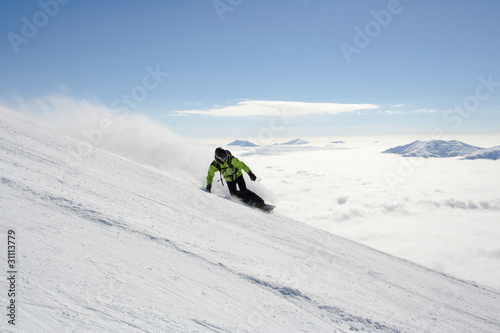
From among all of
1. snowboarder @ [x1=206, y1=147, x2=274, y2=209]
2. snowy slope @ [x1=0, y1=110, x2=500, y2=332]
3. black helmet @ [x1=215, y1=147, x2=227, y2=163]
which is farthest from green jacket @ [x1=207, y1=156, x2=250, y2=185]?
snowy slope @ [x1=0, y1=110, x2=500, y2=332]

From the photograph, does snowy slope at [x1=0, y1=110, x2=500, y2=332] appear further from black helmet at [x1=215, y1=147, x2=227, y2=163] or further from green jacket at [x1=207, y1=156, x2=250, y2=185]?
black helmet at [x1=215, y1=147, x2=227, y2=163]

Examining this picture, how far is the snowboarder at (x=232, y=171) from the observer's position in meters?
9.09

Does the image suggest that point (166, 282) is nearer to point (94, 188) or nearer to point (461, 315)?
point (94, 188)

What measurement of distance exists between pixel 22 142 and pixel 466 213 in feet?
728

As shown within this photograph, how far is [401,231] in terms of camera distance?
133125 mm


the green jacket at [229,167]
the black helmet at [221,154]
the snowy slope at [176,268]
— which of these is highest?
the black helmet at [221,154]

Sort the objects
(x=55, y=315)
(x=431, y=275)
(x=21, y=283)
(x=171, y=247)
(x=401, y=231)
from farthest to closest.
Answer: (x=401, y=231) → (x=431, y=275) → (x=171, y=247) → (x=21, y=283) → (x=55, y=315)

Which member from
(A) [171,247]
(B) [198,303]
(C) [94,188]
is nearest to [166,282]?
(B) [198,303]

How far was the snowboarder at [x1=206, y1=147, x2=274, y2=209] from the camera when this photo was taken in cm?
909

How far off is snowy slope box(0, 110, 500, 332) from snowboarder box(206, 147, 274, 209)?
1.31 m

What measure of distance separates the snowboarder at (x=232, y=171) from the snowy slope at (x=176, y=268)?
1.31m

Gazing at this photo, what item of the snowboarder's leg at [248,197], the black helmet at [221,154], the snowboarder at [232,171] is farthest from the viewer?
the snowboarder's leg at [248,197]

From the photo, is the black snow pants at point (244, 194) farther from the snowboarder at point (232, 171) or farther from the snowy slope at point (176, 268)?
the snowy slope at point (176, 268)

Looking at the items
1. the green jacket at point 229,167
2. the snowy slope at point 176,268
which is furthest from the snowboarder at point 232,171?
the snowy slope at point 176,268
